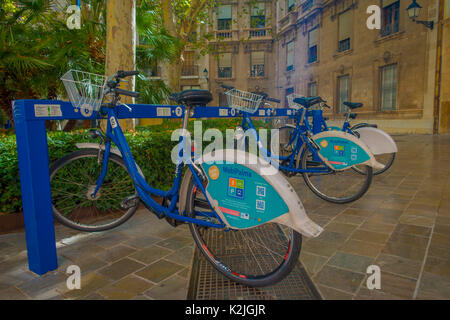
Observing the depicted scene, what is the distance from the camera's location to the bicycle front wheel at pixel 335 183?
12.5 feet

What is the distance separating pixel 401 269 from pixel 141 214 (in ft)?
9.16

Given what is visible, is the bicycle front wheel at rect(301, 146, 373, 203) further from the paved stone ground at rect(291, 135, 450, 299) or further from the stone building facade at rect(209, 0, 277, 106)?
the stone building facade at rect(209, 0, 277, 106)

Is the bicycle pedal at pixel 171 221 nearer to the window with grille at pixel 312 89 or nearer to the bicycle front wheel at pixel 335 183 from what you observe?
the bicycle front wheel at pixel 335 183

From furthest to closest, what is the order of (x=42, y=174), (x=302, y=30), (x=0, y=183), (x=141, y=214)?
(x=302, y=30), (x=141, y=214), (x=0, y=183), (x=42, y=174)

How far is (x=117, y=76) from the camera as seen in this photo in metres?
2.53

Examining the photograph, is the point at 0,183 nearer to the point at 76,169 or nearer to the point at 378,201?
the point at 76,169

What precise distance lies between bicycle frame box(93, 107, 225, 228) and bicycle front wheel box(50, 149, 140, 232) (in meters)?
0.15

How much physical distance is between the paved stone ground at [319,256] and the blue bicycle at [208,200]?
284 mm

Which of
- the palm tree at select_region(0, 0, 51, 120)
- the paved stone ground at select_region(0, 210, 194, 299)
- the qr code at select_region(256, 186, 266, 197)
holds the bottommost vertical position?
the paved stone ground at select_region(0, 210, 194, 299)

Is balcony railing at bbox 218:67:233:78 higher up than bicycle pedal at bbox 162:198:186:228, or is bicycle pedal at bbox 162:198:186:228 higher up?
balcony railing at bbox 218:67:233:78

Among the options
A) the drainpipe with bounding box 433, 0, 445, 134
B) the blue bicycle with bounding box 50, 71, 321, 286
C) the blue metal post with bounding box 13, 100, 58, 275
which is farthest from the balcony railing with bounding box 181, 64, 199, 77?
the blue metal post with bounding box 13, 100, 58, 275

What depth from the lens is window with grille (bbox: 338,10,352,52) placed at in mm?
17688

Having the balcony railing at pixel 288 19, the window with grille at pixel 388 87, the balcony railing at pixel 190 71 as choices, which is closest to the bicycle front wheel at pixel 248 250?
the window with grille at pixel 388 87
